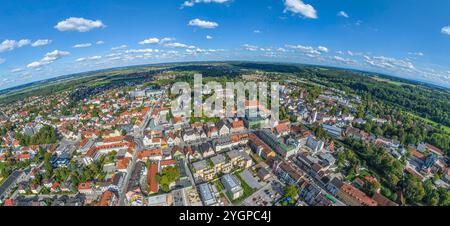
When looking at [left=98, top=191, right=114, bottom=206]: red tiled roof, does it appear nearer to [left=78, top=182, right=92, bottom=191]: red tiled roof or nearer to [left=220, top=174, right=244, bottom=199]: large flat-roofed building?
[left=78, top=182, right=92, bottom=191]: red tiled roof

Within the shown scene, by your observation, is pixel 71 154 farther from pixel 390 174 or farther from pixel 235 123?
pixel 390 174

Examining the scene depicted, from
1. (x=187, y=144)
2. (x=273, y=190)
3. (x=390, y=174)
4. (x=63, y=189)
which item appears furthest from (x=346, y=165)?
(x=63, y=189)

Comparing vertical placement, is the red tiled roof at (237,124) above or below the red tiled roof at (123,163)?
above

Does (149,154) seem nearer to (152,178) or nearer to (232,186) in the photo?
(152,178)

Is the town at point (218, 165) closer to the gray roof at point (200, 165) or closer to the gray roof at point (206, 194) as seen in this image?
the gray roof at point (206, 194)

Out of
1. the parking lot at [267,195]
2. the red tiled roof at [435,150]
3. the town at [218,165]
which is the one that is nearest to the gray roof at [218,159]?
the town at [218,165]
